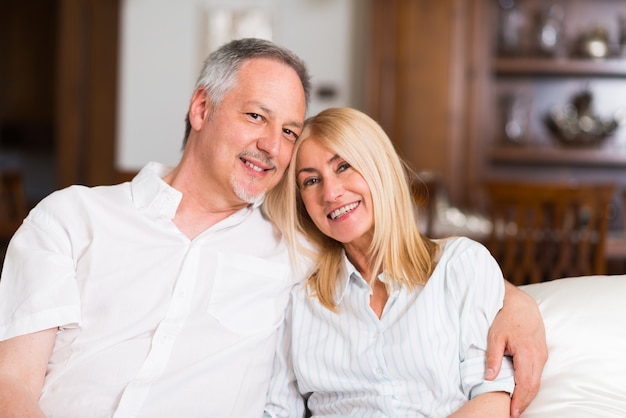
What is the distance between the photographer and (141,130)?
550cm

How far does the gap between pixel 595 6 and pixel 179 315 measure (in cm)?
418

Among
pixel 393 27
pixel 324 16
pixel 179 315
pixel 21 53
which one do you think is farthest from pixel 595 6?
pixel 21 53

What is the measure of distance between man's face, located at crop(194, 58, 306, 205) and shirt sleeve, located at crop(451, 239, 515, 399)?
17.8 inches

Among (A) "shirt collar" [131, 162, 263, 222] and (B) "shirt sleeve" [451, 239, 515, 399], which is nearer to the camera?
(B) "shirt sleeve" [451, 239, 515, 399]

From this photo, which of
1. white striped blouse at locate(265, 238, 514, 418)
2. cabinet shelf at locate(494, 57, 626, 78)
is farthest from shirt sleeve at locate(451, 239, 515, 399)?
cabinet shelf at locate(494, 57, 626, 78)

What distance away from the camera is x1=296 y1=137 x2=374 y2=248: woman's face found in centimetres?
168

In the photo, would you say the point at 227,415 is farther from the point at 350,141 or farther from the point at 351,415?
the point at 350,141

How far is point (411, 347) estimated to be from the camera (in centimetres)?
155

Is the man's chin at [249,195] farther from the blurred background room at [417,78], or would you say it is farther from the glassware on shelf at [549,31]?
the glassware on shelf at [549,31]

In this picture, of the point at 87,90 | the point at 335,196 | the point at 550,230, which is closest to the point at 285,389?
the point at 335,196

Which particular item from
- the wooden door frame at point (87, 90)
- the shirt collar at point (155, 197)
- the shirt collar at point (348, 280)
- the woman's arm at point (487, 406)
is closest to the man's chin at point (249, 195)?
the shirt collar at point (155, 197)

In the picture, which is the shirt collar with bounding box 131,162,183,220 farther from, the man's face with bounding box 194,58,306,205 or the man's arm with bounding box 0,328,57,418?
the man's arm with bounding box 0,328,57,418

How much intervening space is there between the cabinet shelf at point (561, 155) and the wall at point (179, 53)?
1056 millimetres

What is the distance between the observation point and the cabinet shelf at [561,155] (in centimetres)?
477
